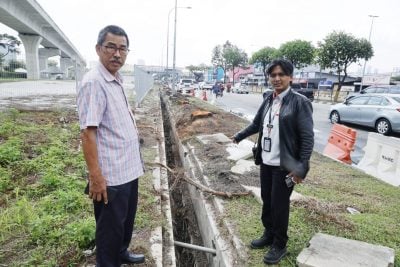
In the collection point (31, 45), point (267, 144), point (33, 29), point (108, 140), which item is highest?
point (33, 29)

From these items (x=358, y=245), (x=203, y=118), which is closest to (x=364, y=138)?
(x=203, y=118)

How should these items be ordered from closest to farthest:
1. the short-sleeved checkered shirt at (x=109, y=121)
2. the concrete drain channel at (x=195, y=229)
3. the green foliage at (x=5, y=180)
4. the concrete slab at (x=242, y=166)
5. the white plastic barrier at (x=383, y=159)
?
the short-sleeved checkered shirt at (x=109, y=121) → the concrete drain channel at (x=195, y=229) → the green foliage at (x=5, y=180) → the concrete slab at (x=242, y=166) → the white plastic barrier at (x=383, y=159)

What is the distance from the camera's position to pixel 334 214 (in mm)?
4012

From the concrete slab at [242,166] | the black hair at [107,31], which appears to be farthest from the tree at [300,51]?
the black hair at [107,31]

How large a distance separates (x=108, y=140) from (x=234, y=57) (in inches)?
3024

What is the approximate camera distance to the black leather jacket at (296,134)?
2711 mm

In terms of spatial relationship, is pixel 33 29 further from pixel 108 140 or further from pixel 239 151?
pixel 108 140

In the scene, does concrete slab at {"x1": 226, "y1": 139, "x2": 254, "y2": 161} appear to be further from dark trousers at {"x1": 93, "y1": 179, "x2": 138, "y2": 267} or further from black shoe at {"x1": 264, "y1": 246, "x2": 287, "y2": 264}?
dark trousers at {"x1": 93, "y1": 179, "x2": 138, "y2": 267}

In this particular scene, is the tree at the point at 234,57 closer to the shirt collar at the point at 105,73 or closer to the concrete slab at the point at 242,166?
the concrete slab at the point at 242,166

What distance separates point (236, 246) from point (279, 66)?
6.40 feet

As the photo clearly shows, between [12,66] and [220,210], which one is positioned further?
[12,66]

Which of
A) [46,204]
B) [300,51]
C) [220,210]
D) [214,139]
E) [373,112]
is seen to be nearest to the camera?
[46,204]

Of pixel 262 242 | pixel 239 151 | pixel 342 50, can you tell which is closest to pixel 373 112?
pixel 239 151

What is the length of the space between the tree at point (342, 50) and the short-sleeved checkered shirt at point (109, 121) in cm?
3221
